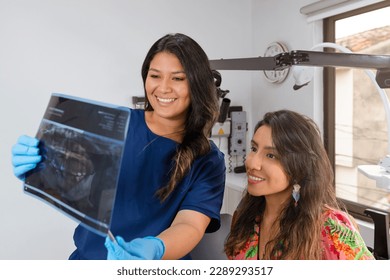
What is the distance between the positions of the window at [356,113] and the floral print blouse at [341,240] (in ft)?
4.19

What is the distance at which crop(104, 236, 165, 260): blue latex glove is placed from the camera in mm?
643

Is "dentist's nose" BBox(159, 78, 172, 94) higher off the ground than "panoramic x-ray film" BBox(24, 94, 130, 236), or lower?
higher

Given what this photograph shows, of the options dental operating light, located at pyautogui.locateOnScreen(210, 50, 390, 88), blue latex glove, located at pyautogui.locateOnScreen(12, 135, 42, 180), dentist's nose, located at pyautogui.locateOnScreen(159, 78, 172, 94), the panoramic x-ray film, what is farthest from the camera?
dental operating light, located at pyautogui.locateOnScreen(210, 50, 390, 88)

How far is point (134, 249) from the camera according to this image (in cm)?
69

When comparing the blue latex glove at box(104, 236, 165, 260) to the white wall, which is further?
the white wall

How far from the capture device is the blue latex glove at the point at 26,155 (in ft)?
2.63

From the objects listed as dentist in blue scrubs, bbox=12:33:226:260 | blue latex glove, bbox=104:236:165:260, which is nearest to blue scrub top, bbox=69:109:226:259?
dentist in blue scrubs, bbox=12:33:226:260

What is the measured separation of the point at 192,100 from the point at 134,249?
0.43m

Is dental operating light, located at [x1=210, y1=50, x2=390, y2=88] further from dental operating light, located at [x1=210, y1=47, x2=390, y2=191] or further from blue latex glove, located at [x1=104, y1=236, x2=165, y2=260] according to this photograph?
blue latex glove, located at [x1=104, y1=236, x2=165, y2=260]

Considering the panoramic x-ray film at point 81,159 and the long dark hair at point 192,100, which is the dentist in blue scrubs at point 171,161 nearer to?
the long dark hair at point 192,100

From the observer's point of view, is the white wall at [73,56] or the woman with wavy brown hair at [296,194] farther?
the white wall at [73,56]

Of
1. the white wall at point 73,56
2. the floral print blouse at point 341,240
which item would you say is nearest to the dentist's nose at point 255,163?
the floral print blouse at point 341,240

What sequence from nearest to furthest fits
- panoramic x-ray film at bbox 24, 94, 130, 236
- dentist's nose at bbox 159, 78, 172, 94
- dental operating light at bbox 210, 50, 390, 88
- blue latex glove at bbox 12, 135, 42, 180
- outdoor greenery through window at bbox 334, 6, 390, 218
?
panoramic x-ray film at bbox 24, 94, 130, 236 < blue latex glove at bbox 12, 135, 42, 180 < dentist's nose at bbox 159, 78, 172, 94 < dental operating light at bbox 210, 50, 390, 88 < outdoor greenery through window at bbox 334, 6, 390, 218

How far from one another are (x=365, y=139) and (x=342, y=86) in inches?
14.8
